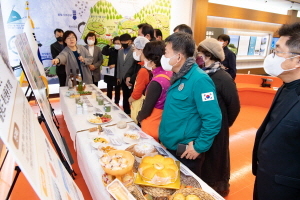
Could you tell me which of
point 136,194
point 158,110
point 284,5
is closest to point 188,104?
point 158,110

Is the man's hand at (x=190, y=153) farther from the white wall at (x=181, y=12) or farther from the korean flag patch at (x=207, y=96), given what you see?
the white wall at (x=181, y=12)

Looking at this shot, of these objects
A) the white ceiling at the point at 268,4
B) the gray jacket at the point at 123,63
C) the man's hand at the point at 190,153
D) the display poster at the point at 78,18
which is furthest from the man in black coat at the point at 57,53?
the white ceiling at the point at 268,4

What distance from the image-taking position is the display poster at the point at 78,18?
4.26 metres

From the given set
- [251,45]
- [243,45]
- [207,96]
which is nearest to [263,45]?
[251,45]

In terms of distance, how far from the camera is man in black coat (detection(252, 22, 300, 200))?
1.00m

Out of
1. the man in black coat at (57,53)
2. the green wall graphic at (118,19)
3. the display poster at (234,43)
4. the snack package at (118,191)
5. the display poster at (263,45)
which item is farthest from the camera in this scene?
the display poster at (263,45)

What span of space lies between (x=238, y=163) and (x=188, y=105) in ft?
5.69

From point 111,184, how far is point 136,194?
0.13 metres

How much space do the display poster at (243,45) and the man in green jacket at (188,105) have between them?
6.86m

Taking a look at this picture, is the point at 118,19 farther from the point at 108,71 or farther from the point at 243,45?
the point at 243,45

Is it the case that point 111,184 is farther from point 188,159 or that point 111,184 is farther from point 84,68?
point 84,68

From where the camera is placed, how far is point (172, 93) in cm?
135

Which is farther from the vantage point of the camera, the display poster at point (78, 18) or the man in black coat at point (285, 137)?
the display poster at point (78, 18)

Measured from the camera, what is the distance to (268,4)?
23.9 feet
